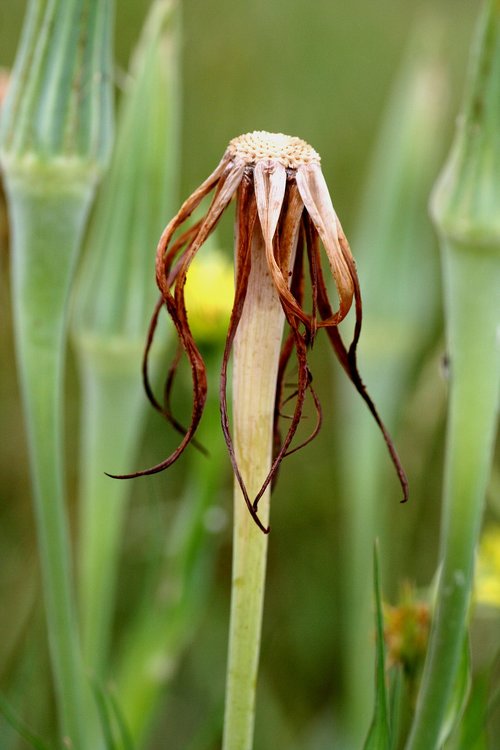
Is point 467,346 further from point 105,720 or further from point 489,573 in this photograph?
point 489,573

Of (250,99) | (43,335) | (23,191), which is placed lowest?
(43,335)

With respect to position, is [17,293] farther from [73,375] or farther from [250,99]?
[250,99]

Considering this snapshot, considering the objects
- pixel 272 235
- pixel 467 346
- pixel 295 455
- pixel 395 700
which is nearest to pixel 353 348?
pixel 272 235

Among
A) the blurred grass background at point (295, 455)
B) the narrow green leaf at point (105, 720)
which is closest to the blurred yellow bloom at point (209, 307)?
the blurred grass background at point (295, 455)

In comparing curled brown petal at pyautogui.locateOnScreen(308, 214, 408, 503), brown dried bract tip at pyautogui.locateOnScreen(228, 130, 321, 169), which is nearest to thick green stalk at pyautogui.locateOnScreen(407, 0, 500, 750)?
curled brown petal at pyautogui.locateOnScreen(308, 214, 408, 503)

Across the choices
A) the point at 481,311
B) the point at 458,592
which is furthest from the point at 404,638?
the point at 481,311
